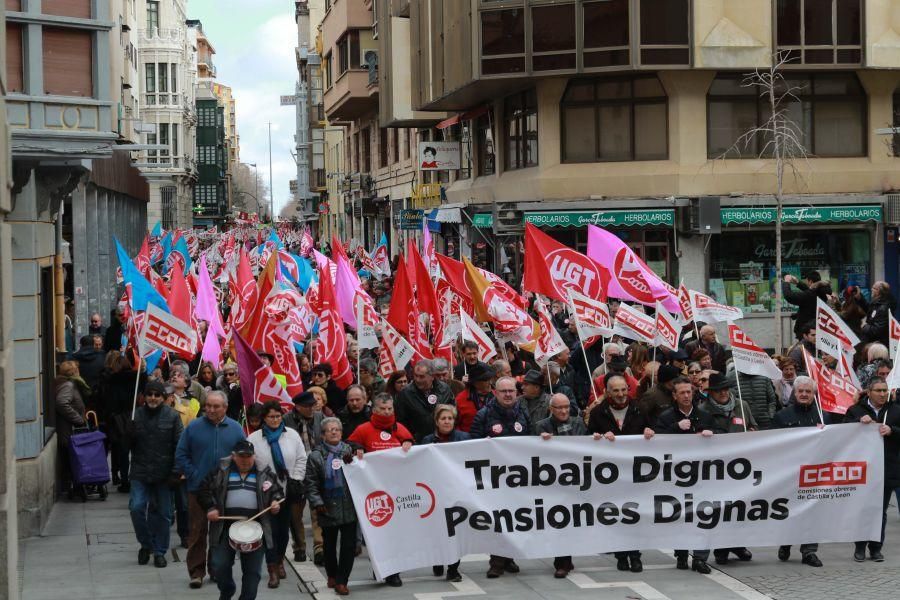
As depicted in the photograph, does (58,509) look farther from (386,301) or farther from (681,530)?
(386,301)

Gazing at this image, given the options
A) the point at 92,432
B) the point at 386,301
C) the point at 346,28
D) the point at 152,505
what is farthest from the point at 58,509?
the point at 346,28

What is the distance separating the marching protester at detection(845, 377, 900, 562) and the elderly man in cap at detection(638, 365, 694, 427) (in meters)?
1.52

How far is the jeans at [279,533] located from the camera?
11328 millimetres

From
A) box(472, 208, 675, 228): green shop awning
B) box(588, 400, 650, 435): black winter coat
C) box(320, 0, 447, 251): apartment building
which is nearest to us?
box(588, 400, 650, 435): black winter coat

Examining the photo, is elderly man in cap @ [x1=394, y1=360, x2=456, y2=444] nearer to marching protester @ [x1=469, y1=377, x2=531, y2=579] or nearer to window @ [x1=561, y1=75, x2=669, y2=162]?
marching protester @ [x1=469, y1=377, x2=531, y2=579]

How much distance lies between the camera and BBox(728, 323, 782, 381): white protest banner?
12969mm

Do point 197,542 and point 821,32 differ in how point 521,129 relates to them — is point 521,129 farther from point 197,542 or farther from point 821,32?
point 197,542

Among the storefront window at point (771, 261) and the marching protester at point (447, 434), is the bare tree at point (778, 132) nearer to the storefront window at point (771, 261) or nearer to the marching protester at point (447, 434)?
the storefront window at point (771, 261)

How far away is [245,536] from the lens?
32.7 ft

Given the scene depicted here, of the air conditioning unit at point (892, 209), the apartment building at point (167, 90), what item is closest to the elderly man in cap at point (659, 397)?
the air conditioning unit at point (892, 209)

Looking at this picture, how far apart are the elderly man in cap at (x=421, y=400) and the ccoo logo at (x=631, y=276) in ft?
14.9

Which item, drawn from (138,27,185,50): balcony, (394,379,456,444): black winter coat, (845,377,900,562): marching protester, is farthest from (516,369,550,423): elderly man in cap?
(138,27,185,50): balcony

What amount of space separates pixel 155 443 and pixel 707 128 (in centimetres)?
2021

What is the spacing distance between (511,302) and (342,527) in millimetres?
7001
